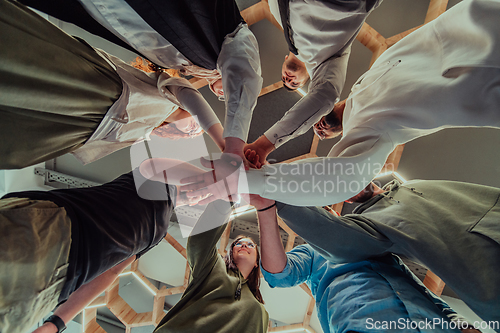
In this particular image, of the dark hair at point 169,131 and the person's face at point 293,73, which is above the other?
the person's face at point 293,73

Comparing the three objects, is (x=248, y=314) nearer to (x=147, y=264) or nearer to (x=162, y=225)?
(x=162, y=225)

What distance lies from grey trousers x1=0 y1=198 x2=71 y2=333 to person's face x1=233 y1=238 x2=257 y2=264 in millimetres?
1275

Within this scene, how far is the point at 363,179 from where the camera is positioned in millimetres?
915

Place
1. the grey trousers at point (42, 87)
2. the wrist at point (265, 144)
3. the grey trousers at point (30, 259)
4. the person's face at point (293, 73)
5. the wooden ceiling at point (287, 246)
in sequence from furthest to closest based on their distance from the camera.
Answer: the wooden ceiling at point (287, 246)
the person's face at point (293, 73)
the wrist at point (265, 144)
the grey trousers at point (42, 87)
the grey trousers at point (30, 259)

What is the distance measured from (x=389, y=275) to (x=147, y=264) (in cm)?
354

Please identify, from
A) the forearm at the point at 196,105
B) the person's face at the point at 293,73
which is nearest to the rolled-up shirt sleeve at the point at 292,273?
the forearm at the point at 196,105

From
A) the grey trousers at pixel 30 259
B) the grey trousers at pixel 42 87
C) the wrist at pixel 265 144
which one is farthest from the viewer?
the wrist at pixel 265 144

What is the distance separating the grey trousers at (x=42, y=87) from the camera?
676 mm

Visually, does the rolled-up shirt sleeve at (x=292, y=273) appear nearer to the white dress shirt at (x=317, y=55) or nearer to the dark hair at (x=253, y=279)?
the dark hair at (x=253, y=279)

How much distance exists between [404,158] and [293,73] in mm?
1650

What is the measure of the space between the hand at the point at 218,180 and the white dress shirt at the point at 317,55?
0.43 meters

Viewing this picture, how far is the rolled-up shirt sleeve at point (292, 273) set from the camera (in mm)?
1276

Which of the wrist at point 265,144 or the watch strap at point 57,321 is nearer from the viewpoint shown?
the watch strap at point 57,321

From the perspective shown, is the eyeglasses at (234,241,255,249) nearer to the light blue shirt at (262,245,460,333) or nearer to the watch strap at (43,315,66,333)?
the light blue shirt at (262,245,460,333)
